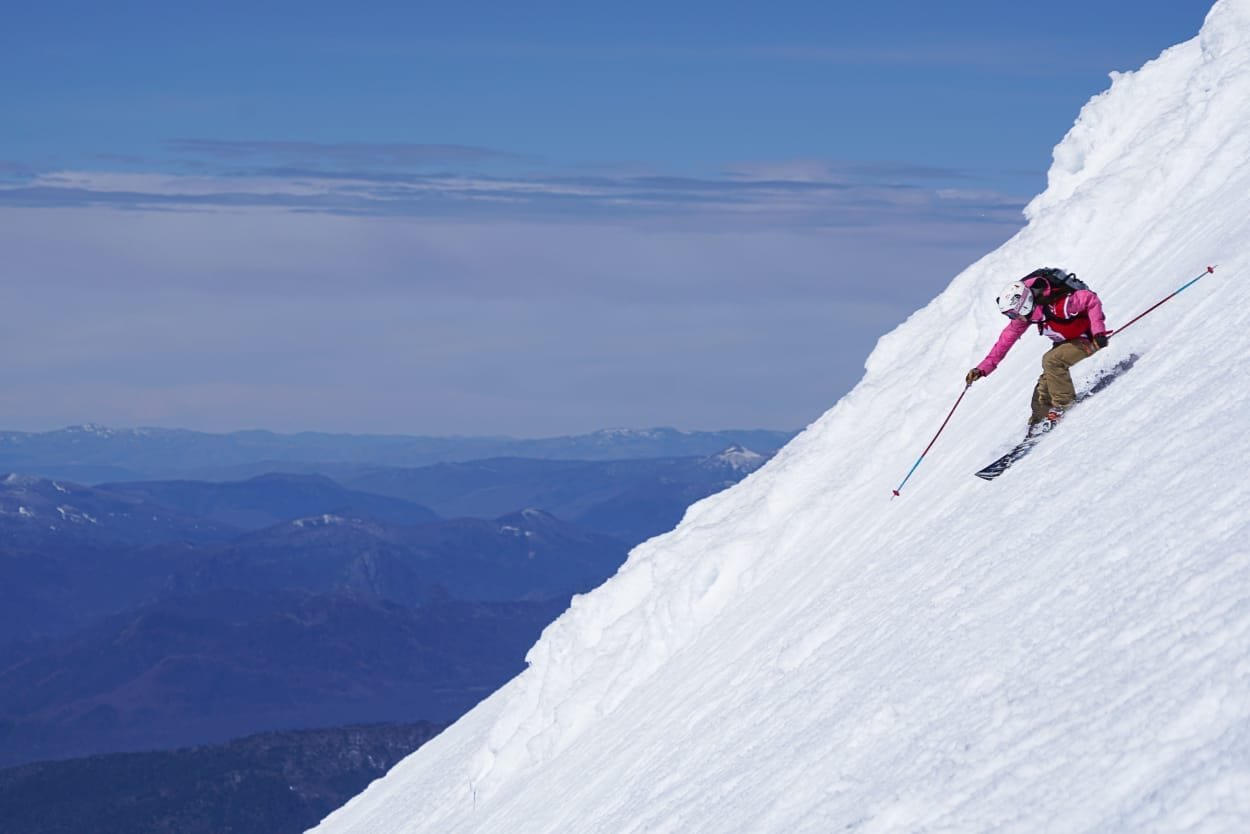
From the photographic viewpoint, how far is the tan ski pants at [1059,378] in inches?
668

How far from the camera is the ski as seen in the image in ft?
54.7

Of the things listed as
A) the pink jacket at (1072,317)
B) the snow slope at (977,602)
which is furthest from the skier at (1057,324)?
the snow slope at (977,602)

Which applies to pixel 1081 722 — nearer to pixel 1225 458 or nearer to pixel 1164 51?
pixel 1225 458

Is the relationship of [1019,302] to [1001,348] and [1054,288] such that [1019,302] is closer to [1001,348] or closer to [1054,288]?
[1054,288]

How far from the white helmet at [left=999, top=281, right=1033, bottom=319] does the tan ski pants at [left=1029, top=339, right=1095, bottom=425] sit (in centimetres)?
58

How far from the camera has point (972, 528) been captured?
15.2 meters

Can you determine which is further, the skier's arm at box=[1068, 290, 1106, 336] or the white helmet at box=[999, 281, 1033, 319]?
the white helmet at box=[999, 281, 1033, 319]

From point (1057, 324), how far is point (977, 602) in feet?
19.2

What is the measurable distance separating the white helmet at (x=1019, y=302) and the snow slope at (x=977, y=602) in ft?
3.72

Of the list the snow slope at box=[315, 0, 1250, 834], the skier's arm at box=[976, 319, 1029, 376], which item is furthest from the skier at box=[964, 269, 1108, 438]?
the skier's arm at box=[976, 319, 1029, 376]

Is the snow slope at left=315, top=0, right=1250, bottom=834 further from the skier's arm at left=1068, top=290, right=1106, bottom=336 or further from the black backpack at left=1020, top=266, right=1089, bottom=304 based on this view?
the black backpack at left=1020, top=266, right=1089, bottom=304

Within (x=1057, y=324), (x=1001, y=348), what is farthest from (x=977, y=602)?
(x=1001, y=348)

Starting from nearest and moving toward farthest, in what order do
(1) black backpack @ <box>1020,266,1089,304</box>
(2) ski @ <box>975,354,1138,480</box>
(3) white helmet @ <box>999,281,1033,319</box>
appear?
1. (2) ski @ <box>975,354,1138,480</box>
2. (1) black backpack @ <box>1020,266,1089,304</box>
3. (3) white helmet @ <box>999,281,1033,319</box>

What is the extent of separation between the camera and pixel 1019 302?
17641 millimetres
